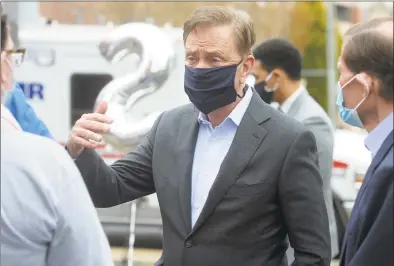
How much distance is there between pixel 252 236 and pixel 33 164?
1151mm

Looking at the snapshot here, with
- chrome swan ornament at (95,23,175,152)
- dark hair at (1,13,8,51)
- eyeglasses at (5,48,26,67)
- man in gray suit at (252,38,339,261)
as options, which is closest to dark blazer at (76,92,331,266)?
eyeglasses at (5,48,26,67)

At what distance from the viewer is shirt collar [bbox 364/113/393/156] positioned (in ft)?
7.90

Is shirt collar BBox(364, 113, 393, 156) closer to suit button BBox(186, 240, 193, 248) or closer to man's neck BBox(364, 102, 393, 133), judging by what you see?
man's neck BBox(364, 102, 393, 133)

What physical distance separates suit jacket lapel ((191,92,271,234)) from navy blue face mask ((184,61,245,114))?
11cm

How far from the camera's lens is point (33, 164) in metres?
1.99

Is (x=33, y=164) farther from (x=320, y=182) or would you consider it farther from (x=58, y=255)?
(x=320, y=182)

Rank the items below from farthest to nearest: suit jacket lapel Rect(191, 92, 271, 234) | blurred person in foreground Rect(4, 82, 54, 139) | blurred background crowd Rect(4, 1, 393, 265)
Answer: blurred background crowd Rect(4, 1, 393, 265) → blurred person in foreground Rect(4, 82, 54, 139) → suit jacket lapel Rect(191, 92, 271, 234)

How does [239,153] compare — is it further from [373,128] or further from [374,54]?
[374,54]

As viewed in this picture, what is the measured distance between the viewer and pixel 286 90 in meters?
5.27

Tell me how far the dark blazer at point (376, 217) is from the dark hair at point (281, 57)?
292 centimetres

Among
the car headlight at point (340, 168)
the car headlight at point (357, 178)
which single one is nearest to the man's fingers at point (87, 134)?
the car headlight at point (357, 178)

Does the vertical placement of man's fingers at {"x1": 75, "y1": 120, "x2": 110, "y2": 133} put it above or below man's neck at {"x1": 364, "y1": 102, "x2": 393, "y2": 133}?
below

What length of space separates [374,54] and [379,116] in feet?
0.62

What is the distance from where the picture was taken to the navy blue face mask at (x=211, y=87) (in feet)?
10.1
